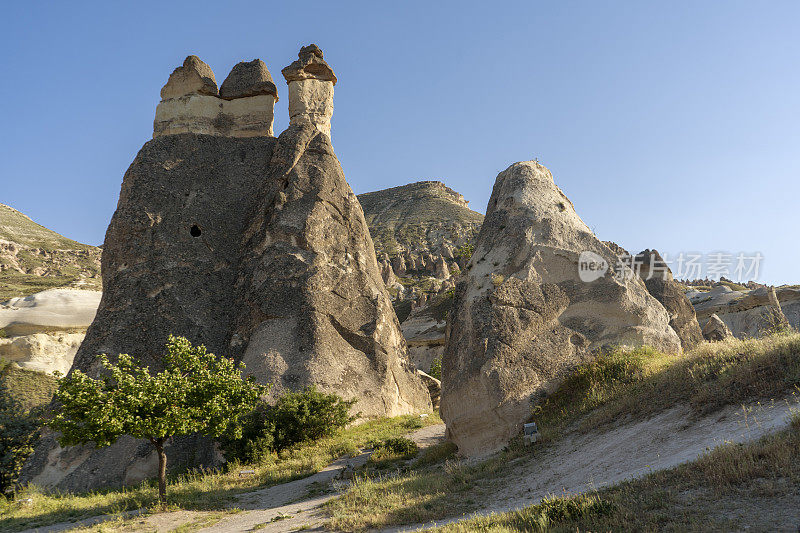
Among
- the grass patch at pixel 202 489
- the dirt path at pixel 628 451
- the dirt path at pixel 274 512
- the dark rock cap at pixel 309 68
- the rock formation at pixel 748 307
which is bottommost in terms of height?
the grass patch at pixel 202 489

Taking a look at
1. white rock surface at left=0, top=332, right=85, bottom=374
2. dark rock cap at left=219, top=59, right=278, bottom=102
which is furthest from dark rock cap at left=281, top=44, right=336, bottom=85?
white rock surface at left=0, top=332, right=85, bottom=374

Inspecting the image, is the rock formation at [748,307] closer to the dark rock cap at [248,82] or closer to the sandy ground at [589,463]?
the dark rock cap at [248,82]

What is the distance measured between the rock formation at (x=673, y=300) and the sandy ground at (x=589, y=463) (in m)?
7.24

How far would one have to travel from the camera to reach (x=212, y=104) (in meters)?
22.5

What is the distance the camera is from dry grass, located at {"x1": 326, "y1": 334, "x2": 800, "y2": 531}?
23.6 ft

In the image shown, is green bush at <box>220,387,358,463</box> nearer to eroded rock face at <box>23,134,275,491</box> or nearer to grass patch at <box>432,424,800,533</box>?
eroded rock face at <box>23,134,275,491</box>

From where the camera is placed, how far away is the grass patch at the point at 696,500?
461cm

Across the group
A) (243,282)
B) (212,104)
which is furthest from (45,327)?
(243,282)

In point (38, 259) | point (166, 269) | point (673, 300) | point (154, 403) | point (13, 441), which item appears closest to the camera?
point (154, 403)

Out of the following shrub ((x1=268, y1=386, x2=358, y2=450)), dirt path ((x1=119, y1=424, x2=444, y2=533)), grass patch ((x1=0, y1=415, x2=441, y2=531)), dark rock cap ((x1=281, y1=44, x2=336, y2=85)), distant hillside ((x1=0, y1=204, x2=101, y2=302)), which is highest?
dark rock cap ((x1=281, y1=44, x2=336, y2=85))

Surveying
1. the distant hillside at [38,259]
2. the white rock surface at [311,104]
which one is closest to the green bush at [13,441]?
the white rock surface at [311,104]

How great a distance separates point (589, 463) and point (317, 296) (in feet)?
38.6

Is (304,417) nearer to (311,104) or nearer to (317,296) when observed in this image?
(317,296)

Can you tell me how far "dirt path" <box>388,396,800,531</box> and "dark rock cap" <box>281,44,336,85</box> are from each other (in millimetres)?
19232
